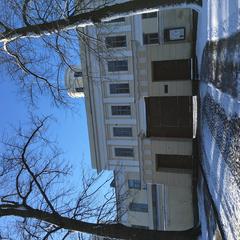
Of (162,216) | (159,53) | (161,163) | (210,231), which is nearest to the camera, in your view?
(210,231)

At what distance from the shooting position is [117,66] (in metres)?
24.3

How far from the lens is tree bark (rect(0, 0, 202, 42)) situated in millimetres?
13430

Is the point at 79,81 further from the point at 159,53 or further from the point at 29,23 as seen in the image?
the point at 29,23

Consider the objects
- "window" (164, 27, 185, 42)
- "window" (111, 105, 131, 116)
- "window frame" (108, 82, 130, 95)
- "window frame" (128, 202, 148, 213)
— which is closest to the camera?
"window" (164, 27, 185, 42)

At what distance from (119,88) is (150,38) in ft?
12.7

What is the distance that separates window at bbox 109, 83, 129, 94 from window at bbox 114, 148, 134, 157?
12.3 feet

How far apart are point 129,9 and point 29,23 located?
389cm

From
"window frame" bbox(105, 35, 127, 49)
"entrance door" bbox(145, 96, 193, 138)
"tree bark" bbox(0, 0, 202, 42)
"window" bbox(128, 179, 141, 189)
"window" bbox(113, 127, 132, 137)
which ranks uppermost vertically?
"tree bark" bbox(0, 0, 202, 42)

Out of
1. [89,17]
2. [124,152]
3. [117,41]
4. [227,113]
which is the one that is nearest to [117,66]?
[117,41]

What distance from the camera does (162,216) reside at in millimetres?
24031

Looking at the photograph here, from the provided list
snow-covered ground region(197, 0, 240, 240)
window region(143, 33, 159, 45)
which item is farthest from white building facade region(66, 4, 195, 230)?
snow-covered ground region(197, 0, 240, 240)

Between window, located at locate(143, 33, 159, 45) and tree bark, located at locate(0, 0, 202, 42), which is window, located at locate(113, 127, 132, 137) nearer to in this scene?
window, located at locate(143, 33, 159, 45)

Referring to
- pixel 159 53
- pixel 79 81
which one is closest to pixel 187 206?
pixel 159 53

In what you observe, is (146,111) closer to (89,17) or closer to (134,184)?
(134,184)
